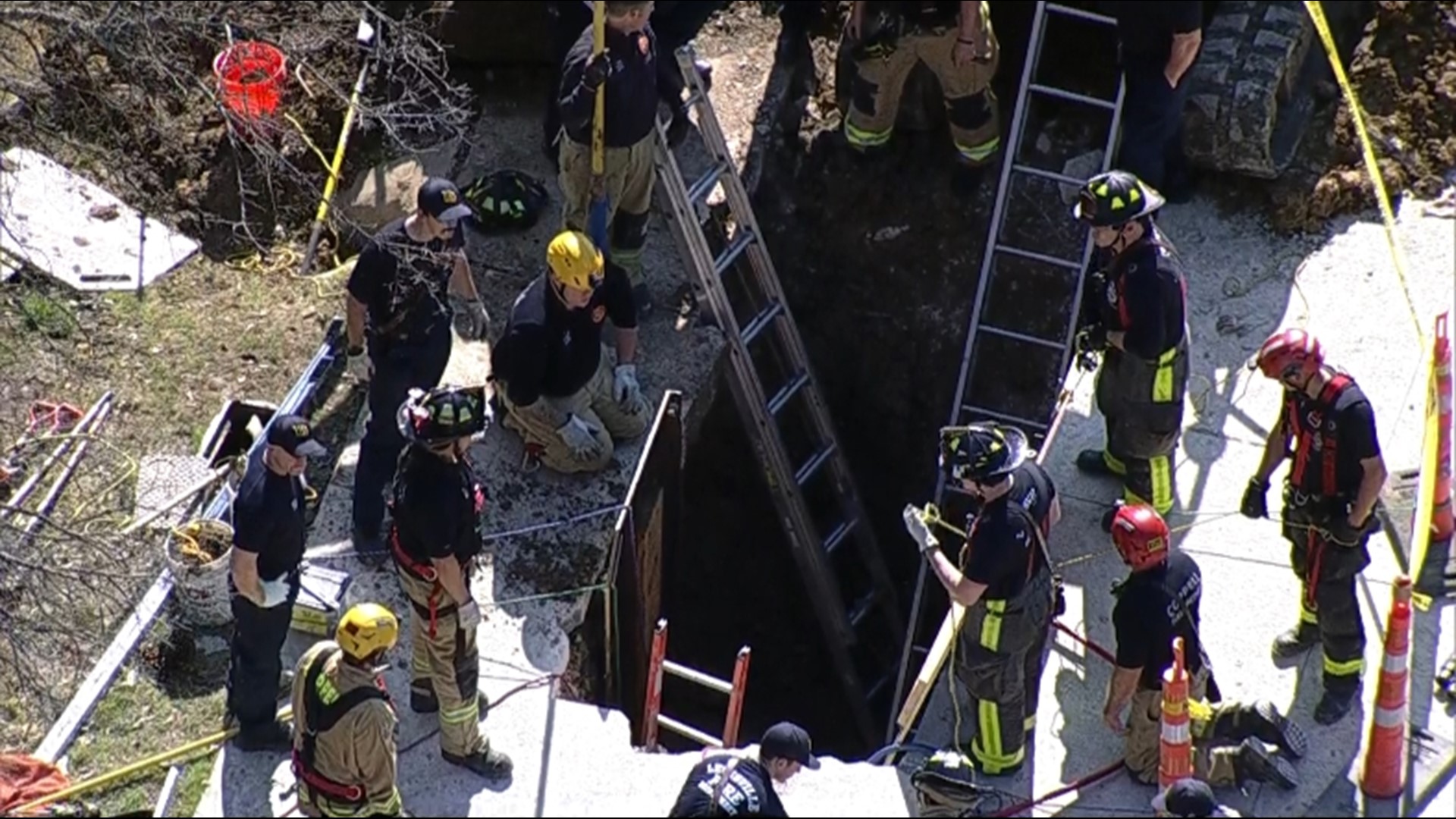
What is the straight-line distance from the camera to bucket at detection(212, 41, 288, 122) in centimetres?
1373

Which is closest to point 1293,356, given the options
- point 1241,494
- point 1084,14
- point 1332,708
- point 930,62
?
point 1332,708

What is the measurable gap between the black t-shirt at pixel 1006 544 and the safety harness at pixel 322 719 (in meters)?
2.69

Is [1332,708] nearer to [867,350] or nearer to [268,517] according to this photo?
[867,350]

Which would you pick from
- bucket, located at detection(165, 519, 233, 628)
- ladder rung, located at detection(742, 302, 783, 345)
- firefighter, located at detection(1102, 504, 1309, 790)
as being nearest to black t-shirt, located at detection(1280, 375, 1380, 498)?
firefighter, located at detection(1102, 504, 1309, 790)

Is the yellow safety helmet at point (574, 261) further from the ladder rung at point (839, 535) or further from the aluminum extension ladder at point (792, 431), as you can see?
the ladder rung at point (839, 535)

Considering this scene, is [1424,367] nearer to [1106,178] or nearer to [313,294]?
[1106,178]

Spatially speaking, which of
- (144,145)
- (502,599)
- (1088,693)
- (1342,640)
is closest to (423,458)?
(502,599)

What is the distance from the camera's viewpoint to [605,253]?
12562 mm

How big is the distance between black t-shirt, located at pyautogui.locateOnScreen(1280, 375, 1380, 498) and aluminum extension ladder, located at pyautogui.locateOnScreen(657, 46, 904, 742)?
3.84 metres

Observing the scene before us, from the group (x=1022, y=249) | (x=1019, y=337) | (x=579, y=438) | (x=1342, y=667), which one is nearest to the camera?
(x=1342, y=667)

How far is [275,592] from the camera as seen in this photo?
408 inches

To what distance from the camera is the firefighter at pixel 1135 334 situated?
11.1 m

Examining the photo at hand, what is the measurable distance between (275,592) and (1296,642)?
4.96 meters

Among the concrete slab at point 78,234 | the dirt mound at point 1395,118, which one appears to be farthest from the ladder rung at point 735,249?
the concrete slab at point 78,234
